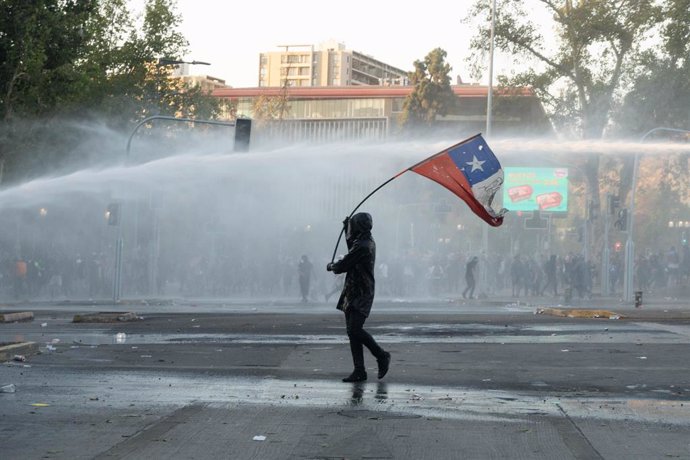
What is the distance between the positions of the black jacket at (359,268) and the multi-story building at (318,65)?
170589mm

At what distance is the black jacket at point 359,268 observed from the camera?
10.9m

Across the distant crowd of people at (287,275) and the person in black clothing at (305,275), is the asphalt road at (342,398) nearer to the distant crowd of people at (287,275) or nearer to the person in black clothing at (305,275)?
the person in black clothing at (305,275)

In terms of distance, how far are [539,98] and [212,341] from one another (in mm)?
33117

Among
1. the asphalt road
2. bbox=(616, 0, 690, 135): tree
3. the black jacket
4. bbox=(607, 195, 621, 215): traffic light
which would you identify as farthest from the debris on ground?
bbox=(616, 0, 690, 135): tree

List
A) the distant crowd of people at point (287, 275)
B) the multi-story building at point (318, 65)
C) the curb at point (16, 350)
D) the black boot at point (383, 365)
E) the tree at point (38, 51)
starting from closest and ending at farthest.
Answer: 1. the black boot at point (383, 365)
2. the curb at point (16, 350)
3. the tree at point (38, 51)
4. the distant crowd of people at point (287, 275)
5. the multi-story building at point (318, 65)

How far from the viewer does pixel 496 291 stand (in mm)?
47594

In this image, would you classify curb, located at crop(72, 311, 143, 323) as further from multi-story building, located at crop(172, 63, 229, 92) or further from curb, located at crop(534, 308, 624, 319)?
multi-story building, located at crop(172, 63, 229, 92)

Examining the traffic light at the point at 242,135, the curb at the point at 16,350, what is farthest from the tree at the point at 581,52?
the curb at the point at 16,350

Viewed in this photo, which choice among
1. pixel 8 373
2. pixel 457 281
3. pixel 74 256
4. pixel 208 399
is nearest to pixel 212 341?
pixel 8 373

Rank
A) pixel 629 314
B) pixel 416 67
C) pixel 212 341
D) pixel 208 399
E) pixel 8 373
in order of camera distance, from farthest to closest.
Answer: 1. pixel 416 67
2. pixel 629 314
3. pixel 212 341
4. pixel 8 373
5. pixel 208 399

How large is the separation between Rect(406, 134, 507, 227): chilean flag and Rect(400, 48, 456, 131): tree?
159ft

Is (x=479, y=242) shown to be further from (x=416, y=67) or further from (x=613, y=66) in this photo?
(x=613, y=66)

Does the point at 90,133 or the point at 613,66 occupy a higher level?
the point at 613,66

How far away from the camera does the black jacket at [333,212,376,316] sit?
10.9 metres
